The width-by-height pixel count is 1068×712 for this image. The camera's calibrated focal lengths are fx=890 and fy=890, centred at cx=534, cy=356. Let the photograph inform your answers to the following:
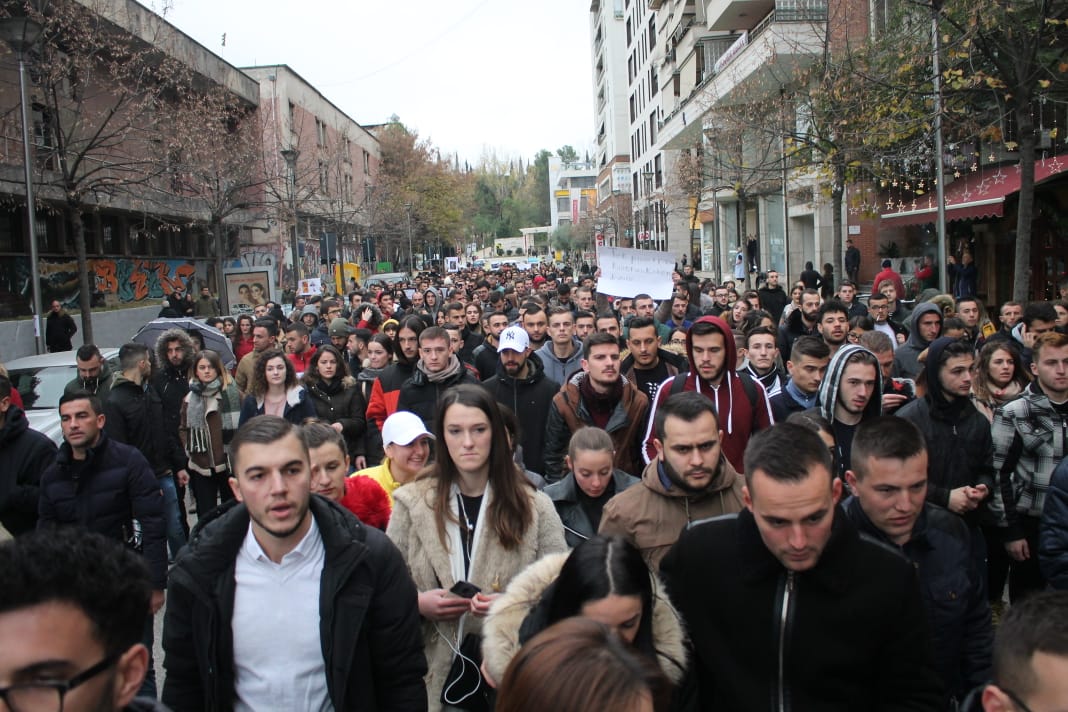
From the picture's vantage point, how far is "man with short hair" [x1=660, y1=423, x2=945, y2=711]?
247 cm

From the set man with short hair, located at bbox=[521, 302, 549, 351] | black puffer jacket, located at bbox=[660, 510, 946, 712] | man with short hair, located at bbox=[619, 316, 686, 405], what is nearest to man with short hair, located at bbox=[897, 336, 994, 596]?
man with short hair, located at bbox=[619, 316, 686, 405]

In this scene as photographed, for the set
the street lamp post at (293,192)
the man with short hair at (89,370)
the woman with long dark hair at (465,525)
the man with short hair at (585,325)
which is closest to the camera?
the woman with long dark hair at (465,525)

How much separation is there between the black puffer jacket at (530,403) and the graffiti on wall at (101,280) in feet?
66.3

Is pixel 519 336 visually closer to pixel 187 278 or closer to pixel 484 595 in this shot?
pixel 484 595

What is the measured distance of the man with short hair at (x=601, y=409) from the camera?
5.90m

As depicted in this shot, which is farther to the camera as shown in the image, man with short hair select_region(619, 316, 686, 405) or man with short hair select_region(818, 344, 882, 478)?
man with short hair select_region(619, 316, 686, 405)

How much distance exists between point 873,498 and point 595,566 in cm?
132

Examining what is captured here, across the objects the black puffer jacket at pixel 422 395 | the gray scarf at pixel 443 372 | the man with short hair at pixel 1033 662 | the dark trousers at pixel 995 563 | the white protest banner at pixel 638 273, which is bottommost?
the dark trousers at pixel 995 563

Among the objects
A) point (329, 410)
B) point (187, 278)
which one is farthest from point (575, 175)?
point (329, 410)

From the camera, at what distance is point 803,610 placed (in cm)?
251

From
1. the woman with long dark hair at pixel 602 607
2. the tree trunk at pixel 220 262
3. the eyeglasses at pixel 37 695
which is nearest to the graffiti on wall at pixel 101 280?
the tree trunk at pixel 220 262

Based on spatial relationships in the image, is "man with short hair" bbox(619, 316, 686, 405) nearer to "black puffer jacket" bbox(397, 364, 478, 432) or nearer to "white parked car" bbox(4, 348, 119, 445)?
"black puffer jacket" bbox(397, 364, 478, 432)

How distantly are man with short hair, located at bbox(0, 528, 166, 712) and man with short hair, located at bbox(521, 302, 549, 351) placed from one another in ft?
25.0

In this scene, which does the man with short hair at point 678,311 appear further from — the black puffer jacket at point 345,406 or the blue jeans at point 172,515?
the blue jeans at point 172,515
